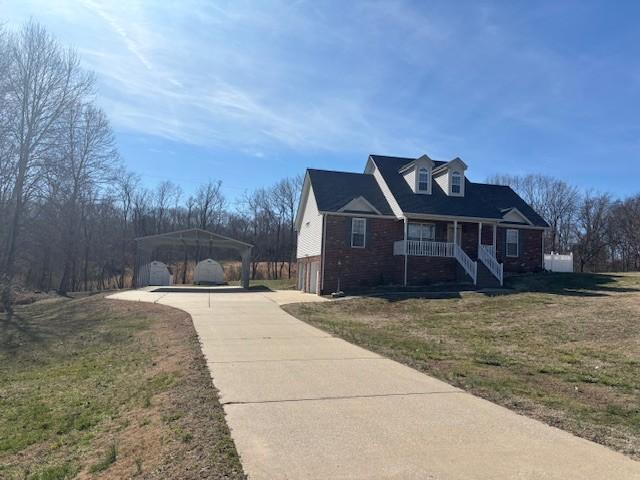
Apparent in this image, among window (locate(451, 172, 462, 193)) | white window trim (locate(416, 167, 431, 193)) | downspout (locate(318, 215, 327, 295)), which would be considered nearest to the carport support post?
downspout (locate(318, 215, 327, 295))

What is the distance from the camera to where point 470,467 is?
418 centimetres

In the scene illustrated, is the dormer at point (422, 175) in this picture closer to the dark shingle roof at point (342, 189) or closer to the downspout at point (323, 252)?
the dark shingle roof at point (342, 189)

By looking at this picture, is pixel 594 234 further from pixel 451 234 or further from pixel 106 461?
pixel 106 461

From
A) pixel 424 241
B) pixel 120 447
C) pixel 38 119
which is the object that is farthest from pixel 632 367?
pixel 38 119

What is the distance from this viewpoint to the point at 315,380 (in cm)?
741

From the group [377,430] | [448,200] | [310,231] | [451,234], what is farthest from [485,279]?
[377,430]

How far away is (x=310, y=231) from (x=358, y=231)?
12.4 ft

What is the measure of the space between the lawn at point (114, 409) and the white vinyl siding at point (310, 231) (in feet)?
42.3

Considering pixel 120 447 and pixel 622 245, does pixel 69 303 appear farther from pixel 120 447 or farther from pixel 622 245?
pixel 622 245

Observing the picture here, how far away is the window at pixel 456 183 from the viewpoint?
2881 centimetres

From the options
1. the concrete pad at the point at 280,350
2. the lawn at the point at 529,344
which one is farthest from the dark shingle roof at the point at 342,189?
the concrete pad at the point at 280,350

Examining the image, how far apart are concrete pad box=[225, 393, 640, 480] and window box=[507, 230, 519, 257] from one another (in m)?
25.0

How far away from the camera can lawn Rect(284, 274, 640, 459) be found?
627 cm

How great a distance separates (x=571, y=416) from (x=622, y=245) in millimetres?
63051
